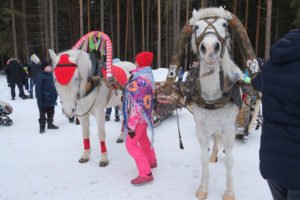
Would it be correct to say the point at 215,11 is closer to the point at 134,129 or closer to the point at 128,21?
the point at 134,129

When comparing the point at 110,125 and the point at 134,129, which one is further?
the point at 110,125

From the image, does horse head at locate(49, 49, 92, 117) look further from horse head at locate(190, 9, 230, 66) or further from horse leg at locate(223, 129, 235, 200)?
horse leg at locate(223, 129, 235, 200)

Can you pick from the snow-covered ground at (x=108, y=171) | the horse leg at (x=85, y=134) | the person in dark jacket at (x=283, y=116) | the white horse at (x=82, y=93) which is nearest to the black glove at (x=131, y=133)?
the snow-covered ground at (x=108, y=171)

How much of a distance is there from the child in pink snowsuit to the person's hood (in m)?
2.32

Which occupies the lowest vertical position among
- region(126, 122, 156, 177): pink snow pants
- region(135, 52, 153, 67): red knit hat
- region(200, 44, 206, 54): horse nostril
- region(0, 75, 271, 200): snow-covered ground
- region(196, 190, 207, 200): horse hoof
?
region(0, 75, 271, 200): snow-covered ground

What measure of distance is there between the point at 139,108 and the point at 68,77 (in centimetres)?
114

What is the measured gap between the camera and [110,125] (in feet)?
24.6

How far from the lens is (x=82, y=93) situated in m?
4.30

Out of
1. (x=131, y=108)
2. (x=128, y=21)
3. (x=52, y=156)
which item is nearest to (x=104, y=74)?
(x=131, y=108)

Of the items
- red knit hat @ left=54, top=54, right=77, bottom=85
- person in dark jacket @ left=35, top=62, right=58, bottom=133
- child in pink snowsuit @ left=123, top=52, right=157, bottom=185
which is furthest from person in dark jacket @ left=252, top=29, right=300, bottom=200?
person in dark jacket @ left=35, top=62, right=58, bottom=133

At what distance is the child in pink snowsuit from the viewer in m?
3.88

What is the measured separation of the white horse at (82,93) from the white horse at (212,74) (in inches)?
72.9

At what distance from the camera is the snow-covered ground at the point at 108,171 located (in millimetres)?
3758

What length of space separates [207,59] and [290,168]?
1243mm
